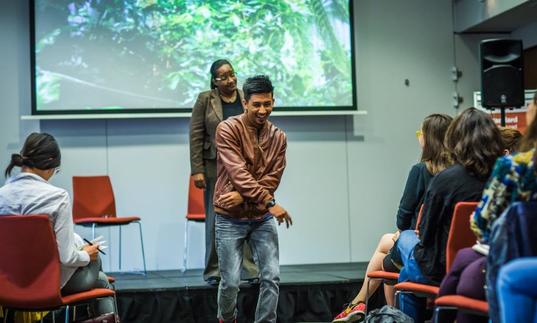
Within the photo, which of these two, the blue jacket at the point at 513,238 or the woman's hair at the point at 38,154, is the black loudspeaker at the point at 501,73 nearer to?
the woman's hair at the point at 38,154

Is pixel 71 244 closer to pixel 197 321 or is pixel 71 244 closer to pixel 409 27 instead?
pixel 197 321

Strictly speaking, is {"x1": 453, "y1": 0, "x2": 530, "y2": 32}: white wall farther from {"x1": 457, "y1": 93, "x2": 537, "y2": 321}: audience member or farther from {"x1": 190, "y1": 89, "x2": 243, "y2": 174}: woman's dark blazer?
{"x1": 457, "y1": 93, "x2": 537, "y2": 321}: audience member

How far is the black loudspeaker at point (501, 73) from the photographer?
629 cm

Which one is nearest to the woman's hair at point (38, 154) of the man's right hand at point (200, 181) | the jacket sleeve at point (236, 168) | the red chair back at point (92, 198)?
the jacket sleeve at point (236, 168)

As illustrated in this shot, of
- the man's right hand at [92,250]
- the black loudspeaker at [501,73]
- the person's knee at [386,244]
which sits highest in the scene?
the black loudspeaker at [501,73]

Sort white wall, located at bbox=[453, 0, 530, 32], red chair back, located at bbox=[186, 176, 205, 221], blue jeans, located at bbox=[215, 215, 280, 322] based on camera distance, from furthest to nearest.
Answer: white wall, located at bbox=[453, 0, 530, 32]
red chair back, located at bbox=[186, 176, 205, 221]
blue jeans, located at bbox=[215, 215, 280, 322]

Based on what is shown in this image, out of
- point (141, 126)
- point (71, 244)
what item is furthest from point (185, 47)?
point (71, 244)

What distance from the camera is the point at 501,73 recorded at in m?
6.34

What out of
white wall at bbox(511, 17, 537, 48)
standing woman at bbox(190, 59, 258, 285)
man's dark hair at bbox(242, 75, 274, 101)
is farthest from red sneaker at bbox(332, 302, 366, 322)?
white wall at bbox(511, 17, 537, 48)

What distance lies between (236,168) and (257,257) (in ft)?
1.74

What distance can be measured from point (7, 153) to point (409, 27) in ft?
13.1

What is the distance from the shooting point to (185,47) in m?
7.26

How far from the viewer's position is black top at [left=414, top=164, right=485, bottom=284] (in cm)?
338

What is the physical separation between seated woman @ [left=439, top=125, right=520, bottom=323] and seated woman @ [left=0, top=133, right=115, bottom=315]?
5.44ft
